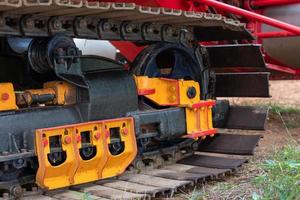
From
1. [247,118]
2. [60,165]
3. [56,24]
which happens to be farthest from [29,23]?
[247,118]

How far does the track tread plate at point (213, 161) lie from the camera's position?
4.54 metres

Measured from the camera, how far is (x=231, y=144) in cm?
496

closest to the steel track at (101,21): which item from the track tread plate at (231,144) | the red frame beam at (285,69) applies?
the track tread plate at (231,144)

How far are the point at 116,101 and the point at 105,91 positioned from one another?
114 millimetres

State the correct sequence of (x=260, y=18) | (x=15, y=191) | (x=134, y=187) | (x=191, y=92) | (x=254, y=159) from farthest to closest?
(x=254, y=159)
(x=260, y=18)
(x=191, y=92)
(x=134, y=187)
(x=15, y=191)

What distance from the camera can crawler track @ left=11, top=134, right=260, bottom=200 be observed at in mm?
3734

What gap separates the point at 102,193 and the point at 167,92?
1060 millimetres

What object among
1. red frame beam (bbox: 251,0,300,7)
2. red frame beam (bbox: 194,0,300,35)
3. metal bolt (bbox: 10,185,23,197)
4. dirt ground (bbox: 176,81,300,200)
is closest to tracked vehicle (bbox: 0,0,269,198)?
metal bolt (bbox: 10,185,23,197)

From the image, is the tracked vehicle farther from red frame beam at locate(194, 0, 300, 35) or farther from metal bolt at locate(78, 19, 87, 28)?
red frame beam at locate(194, 0, 300, 35)

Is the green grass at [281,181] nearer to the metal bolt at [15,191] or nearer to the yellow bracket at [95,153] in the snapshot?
the yellow bracket at [95,153]

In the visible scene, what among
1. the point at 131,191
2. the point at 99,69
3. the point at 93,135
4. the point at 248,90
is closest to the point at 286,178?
the point at 131,191

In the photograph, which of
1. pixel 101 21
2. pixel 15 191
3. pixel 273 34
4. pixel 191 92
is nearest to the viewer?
pixel 15 191

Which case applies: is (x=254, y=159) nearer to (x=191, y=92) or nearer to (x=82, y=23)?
(x=191, y=92)

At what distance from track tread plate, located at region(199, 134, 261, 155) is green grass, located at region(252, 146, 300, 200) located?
2.43 ft
